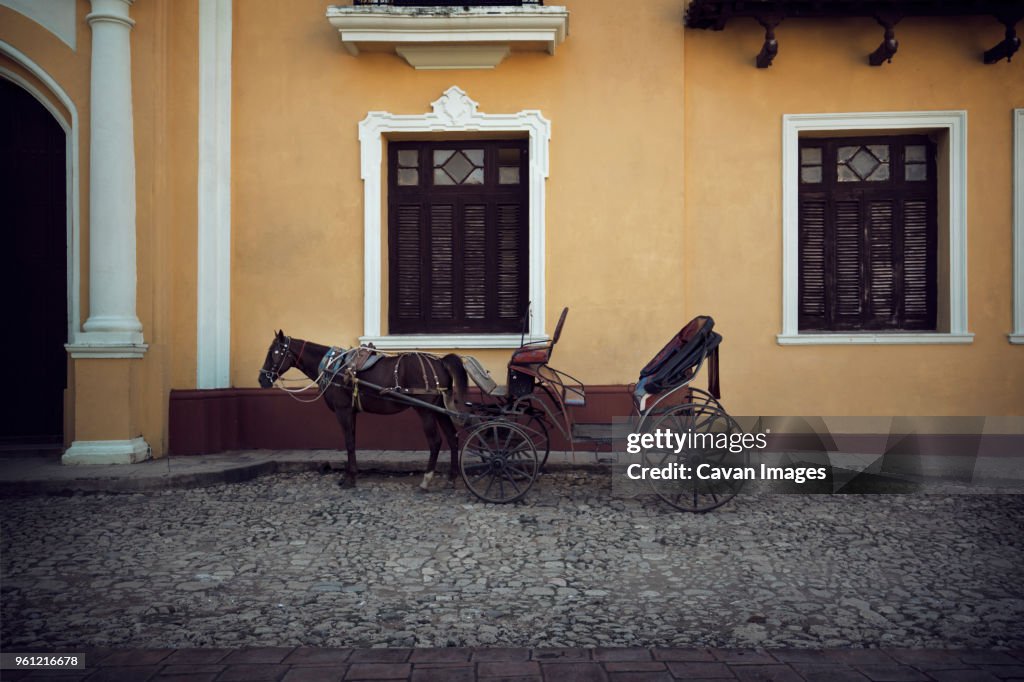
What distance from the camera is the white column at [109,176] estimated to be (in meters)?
7.89

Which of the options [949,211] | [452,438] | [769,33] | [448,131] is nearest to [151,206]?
[448,131]

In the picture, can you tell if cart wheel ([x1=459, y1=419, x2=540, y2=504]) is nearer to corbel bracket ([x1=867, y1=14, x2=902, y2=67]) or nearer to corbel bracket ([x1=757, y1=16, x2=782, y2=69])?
corbel bracket ([x1=757, y1=16, x2=782, y2=69])

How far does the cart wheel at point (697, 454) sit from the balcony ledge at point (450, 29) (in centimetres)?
456

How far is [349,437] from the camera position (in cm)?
730

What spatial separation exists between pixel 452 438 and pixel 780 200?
473cm

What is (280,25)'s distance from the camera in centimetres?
873

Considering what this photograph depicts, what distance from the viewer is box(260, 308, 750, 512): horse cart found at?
253 inches

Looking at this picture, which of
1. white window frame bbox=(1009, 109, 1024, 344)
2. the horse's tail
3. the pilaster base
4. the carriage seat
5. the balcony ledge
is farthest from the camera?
white window frame bbox=(1009, 109, 1024, 344)

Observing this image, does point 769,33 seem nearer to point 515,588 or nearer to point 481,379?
point 481,379

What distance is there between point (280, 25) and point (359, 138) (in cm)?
165

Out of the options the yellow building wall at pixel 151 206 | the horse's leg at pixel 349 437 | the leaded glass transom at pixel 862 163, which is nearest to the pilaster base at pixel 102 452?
the yellow building wall at pixel 151 206

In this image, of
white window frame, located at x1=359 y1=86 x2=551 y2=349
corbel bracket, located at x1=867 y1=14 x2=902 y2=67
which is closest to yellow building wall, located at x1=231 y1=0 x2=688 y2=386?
white window frame, located at x1=359 y1=86 x2=551 y2=349

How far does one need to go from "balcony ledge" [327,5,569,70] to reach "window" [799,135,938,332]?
11.3ft

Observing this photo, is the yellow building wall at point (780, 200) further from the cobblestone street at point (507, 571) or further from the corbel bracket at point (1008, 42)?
Answer: the cobblestone street at point (507, 571)
